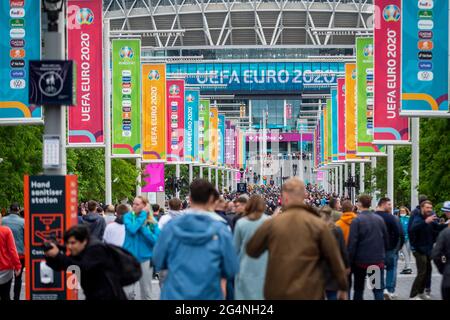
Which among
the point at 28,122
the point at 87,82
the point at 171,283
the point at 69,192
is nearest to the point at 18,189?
the point at 87,82

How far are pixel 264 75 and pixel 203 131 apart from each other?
228ft

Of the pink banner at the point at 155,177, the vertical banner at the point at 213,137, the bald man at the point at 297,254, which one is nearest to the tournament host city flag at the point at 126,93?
the pink banner at the point at 155,177

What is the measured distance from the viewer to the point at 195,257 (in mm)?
8445

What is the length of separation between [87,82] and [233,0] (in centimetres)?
10723

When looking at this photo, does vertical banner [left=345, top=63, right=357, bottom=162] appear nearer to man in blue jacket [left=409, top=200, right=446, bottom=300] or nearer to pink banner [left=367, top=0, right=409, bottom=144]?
pink banner [left=367, top=0, right=409, bottom=144]

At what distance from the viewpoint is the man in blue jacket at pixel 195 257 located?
27.6 ft

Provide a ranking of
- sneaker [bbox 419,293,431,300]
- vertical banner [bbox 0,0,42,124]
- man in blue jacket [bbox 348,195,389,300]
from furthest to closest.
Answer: vertical banner [bbox 0,0,42,124], sneaker [bbox 419,293,431,300], man in blue jacket [bbox 348,195,389,300]

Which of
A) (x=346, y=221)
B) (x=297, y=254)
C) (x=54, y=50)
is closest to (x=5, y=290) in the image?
(x=54, y=50)

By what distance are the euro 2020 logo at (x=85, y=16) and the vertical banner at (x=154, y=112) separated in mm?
11217

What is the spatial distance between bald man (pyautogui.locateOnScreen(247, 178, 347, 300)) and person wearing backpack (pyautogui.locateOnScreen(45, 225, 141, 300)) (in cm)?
118

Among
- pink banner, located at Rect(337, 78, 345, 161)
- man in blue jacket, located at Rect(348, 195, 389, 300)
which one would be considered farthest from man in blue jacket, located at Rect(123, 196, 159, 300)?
pink banner, located at Rect(337, 78, 345, 161)

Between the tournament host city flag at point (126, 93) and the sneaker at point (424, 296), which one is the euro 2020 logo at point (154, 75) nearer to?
the tournament host city flag at point (126, 93)

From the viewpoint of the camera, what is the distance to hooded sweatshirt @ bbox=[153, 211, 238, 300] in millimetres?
8414
